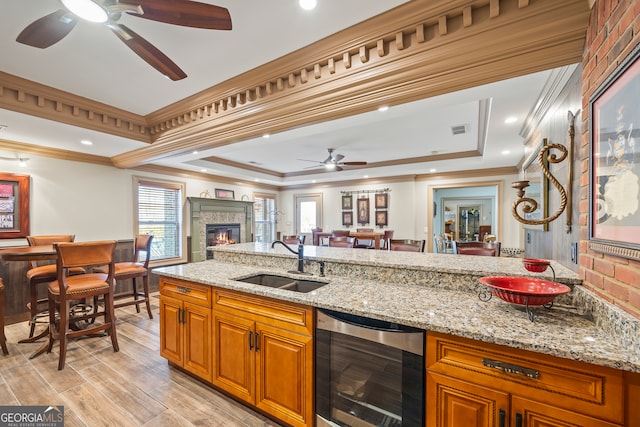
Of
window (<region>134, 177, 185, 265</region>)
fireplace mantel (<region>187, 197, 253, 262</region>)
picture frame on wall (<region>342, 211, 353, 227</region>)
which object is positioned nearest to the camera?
window (<region>134, 177, 185, 265</region>)

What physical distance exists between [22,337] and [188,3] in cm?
417

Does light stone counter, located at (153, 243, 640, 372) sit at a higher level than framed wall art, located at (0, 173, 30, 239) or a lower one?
lower

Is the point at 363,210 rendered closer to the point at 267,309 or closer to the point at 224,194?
the point at 224,194

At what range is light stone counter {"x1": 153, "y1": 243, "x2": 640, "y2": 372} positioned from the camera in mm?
997

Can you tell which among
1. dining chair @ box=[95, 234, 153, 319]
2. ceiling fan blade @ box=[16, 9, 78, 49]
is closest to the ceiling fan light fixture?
ceiling fan blade @ box=[16, 9, 78, 49]

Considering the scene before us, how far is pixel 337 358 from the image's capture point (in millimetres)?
1507

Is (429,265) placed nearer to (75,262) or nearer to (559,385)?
(559,385)

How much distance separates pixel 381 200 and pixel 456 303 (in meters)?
5.74

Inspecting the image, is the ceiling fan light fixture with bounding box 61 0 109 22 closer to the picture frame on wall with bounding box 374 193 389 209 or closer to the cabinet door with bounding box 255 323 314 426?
the cabinet door with bounding box 255 323 314 426

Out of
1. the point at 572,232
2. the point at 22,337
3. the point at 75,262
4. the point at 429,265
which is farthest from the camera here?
the point at 22,337

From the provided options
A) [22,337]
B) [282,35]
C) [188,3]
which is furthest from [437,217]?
[22,337]

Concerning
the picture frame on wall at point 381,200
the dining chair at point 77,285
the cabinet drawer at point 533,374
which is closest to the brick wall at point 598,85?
the cabinet drawer at point 533,374

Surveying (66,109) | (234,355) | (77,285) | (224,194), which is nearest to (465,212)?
(224,194)

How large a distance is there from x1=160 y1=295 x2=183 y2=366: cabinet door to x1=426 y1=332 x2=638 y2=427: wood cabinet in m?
1.98
